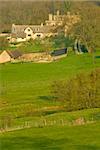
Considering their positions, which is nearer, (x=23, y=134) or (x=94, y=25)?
(x=23, y=134)

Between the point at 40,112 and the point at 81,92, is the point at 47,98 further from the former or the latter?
the point at 81,92

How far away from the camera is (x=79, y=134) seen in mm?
23078

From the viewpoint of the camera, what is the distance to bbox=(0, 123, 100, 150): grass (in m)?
20.3

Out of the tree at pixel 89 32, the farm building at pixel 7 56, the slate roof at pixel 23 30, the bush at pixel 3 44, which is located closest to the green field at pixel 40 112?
the farm building at pixel 7 56

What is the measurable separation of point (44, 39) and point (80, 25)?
750 inches

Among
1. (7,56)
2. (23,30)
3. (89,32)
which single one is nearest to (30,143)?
(7,56)

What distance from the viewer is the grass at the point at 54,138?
20266 millimetres

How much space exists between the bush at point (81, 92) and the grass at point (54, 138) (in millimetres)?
8593

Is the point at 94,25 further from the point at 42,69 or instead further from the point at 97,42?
the point at 42,69

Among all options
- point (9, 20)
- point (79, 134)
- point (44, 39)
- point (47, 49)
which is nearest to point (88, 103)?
point (79, 134)

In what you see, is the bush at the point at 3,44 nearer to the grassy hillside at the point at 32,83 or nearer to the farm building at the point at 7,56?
the farm building at the point at 7,56

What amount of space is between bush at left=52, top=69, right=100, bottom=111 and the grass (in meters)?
8.59

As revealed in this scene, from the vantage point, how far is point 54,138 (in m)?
22.3

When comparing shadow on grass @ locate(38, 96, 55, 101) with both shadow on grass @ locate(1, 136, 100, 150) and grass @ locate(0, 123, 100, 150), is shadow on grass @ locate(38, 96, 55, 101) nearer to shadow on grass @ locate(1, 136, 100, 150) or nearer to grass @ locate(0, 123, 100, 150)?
grass @ locate(0, 123, 100, 150)
